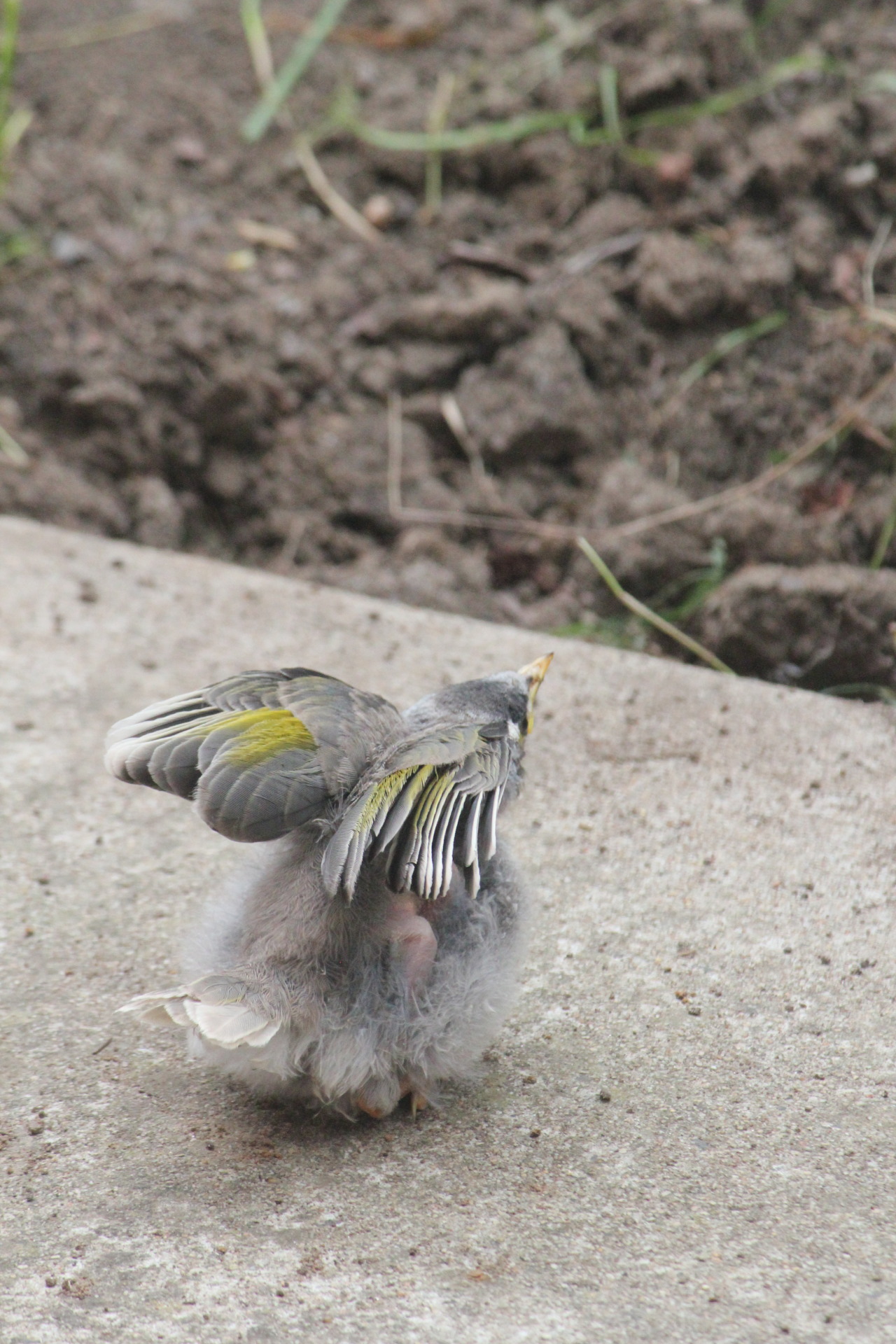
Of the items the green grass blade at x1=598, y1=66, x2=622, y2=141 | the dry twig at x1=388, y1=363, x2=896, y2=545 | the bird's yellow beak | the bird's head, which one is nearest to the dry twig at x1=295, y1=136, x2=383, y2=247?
the green grass blade at x1=598, y1=66, x2=622, y2=141

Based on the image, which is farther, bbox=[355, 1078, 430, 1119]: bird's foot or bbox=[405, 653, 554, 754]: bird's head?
bbox=[405, 653, 554, 754]: bird's head

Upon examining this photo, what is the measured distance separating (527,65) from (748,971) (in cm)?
399

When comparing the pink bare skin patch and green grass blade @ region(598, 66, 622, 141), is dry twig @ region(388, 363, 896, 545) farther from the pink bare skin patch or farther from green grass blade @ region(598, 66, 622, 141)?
the pink bare skin patch

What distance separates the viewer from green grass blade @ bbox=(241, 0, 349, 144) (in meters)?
5.41

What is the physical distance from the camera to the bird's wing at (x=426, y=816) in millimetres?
1920

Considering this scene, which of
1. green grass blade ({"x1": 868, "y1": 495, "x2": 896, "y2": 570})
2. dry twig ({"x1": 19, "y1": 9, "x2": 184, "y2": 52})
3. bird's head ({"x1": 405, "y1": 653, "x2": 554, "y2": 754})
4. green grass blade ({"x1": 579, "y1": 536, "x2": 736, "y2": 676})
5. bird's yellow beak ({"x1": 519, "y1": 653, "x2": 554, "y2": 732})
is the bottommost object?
green grass blade ({"x1": 579, "y1": 536, "x2": 736, "y2": 676})

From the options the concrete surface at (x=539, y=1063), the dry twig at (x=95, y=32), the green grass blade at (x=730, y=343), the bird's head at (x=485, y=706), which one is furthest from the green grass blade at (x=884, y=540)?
the dry twig at (x=95, y=32)

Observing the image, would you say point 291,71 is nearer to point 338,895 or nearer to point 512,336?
point 512,336

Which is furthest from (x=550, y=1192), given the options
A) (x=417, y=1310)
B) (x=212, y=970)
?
(x=212, y=970)

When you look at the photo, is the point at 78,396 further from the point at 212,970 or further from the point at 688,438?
the point at 212,970

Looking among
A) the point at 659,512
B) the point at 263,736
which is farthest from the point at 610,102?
the point at 263,736

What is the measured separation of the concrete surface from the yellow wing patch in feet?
1.89

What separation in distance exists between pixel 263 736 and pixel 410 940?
0.38 m

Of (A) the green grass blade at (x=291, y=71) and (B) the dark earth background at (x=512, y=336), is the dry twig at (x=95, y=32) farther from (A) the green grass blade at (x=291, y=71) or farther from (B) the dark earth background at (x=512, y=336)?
(A) the green grass blade at (x=291, y=71)
